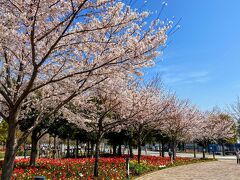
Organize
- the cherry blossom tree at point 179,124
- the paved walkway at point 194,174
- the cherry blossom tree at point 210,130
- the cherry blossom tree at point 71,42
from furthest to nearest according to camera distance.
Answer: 1. the cherry blossom tree at point 210,130
2. the cherry blossom tree at point 179,124
3. the paved walkway at point 194,174
4. the cherry blossom tree at point 71,42

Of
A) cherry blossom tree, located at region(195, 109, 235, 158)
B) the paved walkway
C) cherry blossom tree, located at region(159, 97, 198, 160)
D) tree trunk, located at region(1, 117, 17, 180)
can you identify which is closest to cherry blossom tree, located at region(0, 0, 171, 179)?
tree trunk, located at region(1, 117, 17, 180)

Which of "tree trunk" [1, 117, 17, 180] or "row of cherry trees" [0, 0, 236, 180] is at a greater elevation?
"row of cherry trees" [0, 0, 236, 180]

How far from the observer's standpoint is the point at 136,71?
6.68 m

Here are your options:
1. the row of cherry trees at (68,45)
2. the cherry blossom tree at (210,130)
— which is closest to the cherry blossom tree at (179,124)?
the cherry blossom tree at (210,130)

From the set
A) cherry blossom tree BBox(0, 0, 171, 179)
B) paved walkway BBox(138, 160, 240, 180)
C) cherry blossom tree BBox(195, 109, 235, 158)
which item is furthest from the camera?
cherry blossom tree BBox(195, 109, 235, 158)

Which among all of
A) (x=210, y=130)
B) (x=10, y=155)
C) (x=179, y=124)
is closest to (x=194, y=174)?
(x=179, y=124)

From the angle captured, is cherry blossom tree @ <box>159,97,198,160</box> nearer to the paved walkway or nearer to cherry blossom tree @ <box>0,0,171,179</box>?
the paved walkway

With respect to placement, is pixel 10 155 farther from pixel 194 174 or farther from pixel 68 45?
pixel 194 174

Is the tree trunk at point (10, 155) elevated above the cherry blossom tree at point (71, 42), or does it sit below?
below

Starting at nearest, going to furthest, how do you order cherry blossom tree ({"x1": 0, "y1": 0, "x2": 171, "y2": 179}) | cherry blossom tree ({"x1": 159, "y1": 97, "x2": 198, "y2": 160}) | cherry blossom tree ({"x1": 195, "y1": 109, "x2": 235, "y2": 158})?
1. cherry blossom tree ({"x1": 0, "y1": 0, "x2": 171, "y2": 179})
2. cherry blossom tree ({"x1": 159, "y1": 97, "x2": 198, "y2": 160})
3. cherry blossom tree ({"x1": 195, "y1": 109, "x2": 235, "y2": 158})

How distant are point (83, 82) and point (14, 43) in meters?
1.91

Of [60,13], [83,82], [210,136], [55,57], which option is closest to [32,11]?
[60,13]

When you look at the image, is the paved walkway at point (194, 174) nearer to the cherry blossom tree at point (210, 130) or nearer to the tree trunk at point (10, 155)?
the tree trunk at point (10, 155)

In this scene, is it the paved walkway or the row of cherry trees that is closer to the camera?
Answer: the row of cherry trees
